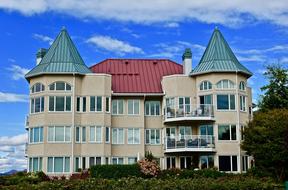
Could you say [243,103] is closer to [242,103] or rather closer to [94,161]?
[242,103]

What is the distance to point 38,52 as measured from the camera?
49969mm

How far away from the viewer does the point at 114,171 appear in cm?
4031

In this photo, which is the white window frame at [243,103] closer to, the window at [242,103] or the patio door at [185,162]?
the window at [242,103]

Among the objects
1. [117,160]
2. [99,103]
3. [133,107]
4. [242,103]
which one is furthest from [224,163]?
[99,103]

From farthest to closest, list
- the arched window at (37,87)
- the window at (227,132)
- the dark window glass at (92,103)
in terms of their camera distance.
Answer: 1. the dark window glass at (92,103)
2. the arched window at (37,87)
3. the window at (227,132)

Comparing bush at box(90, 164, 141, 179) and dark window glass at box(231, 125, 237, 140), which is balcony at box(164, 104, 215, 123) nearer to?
dark window glass at box(231, 125, 237, 140)

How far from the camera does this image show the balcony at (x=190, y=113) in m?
44.2

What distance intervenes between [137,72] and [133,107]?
15.6 feet

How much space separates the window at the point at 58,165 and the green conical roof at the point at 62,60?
8.08m

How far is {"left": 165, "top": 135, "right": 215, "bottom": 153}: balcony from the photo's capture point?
4338cm

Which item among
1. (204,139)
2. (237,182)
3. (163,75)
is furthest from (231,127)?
(237,182)

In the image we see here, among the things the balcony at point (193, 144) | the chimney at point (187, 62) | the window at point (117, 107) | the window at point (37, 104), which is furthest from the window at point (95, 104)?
the chimney at point (187, 62)

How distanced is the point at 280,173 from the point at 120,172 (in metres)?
13.2

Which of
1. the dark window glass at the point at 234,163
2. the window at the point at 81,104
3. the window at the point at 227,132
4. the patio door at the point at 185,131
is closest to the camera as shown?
the dark window glass at the point at 234,163
